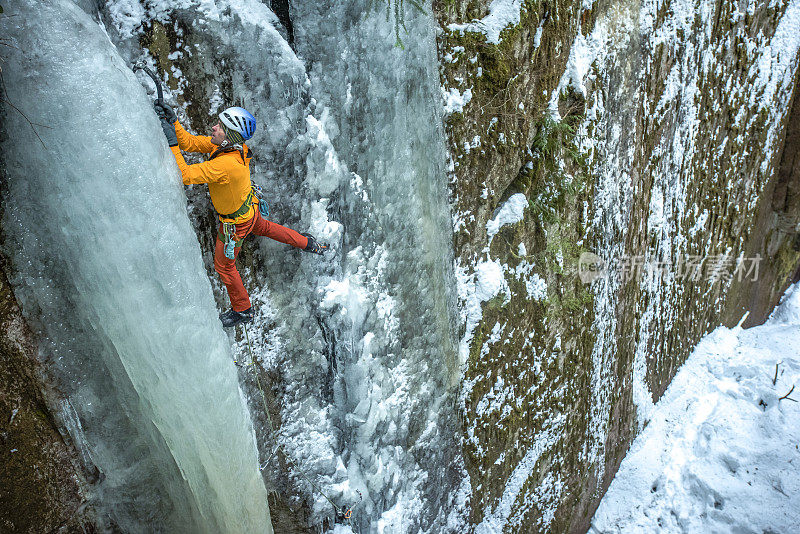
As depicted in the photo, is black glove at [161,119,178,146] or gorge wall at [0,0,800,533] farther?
gorge wall at [0,0,800,533]

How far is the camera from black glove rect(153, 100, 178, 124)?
6.99 feet

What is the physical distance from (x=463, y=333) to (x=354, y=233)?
113 centimetres

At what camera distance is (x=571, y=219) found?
12.3ft

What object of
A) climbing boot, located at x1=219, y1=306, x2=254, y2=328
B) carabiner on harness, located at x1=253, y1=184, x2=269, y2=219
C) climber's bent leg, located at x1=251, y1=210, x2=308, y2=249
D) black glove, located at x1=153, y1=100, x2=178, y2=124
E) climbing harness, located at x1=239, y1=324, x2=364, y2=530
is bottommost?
climbing harness, located at x1=239, y1=324, x2=364, y2=530

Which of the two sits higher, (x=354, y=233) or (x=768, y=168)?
(x=354, y=233)

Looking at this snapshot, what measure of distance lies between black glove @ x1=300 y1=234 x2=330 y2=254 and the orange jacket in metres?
0.34

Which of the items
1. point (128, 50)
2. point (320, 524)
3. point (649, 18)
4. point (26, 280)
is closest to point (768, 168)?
point (649, 18)

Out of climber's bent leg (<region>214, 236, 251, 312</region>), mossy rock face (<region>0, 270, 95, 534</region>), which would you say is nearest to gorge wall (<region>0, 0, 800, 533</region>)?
mossy rock face (<region>0, 270, 95, 534</region>)

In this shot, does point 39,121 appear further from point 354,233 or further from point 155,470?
point 155,470

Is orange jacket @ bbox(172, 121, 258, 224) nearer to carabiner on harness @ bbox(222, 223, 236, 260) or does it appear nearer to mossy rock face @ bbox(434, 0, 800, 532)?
carabiner on harness @ bbox(222, 223, 236, 260)

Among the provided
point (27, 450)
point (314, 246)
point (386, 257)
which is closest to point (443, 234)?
point (386, 257)

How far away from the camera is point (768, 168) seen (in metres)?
6.41

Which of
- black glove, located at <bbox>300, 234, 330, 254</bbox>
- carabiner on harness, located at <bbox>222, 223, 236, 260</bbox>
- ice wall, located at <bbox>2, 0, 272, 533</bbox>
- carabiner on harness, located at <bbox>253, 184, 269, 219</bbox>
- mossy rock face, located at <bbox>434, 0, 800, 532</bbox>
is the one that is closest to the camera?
ice wall, located at <bbox>2, 0, 272, 533</bbox>

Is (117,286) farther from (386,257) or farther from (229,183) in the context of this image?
(386,257)
